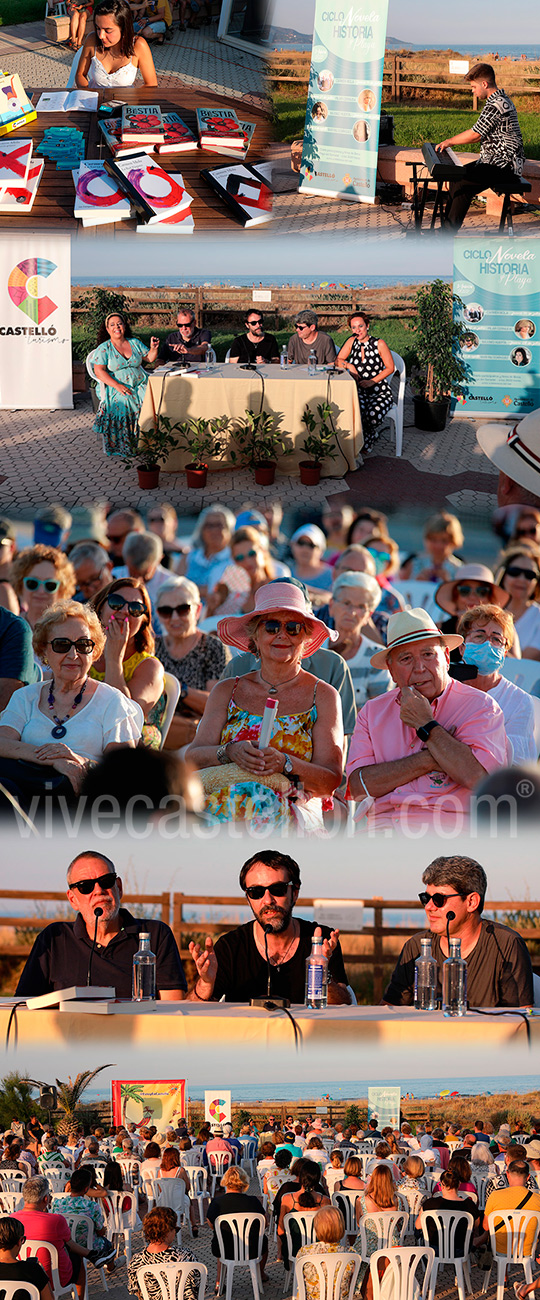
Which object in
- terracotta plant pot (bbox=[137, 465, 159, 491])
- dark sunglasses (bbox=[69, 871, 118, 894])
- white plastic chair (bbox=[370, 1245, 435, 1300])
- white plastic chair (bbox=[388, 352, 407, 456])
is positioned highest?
white plastic chair (bbox=[388, 352, 407, 456])

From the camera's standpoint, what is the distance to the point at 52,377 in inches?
282

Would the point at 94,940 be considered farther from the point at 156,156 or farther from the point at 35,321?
the point at 156,156

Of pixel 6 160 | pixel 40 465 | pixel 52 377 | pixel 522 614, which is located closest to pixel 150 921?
pixel 522 614

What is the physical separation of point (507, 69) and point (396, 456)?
8.70 feet

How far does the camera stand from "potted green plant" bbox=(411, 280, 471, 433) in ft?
23.9

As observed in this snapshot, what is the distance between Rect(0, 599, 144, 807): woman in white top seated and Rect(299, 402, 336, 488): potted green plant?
319 centimetres

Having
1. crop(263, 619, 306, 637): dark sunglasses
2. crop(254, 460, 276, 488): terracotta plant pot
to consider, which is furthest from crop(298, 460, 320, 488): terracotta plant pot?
crop(263, 619, 306, 637): dark sunglasses

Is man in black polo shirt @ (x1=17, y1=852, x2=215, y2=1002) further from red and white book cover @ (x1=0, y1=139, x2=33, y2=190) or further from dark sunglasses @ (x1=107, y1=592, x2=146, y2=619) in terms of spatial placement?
red and white book cover @ (x1=0, y1=139, x2=33, y2=190)

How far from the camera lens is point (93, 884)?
3840 millimetres

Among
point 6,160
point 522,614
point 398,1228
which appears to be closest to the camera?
point 398,1228

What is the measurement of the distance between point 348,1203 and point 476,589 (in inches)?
99.4

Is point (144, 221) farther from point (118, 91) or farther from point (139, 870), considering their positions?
point (139, 870)

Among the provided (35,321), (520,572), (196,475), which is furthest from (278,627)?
(35,321)

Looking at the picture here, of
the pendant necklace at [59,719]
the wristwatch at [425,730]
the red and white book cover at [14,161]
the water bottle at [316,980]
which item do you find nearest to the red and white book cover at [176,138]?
the red and white book cover at [14,161]
